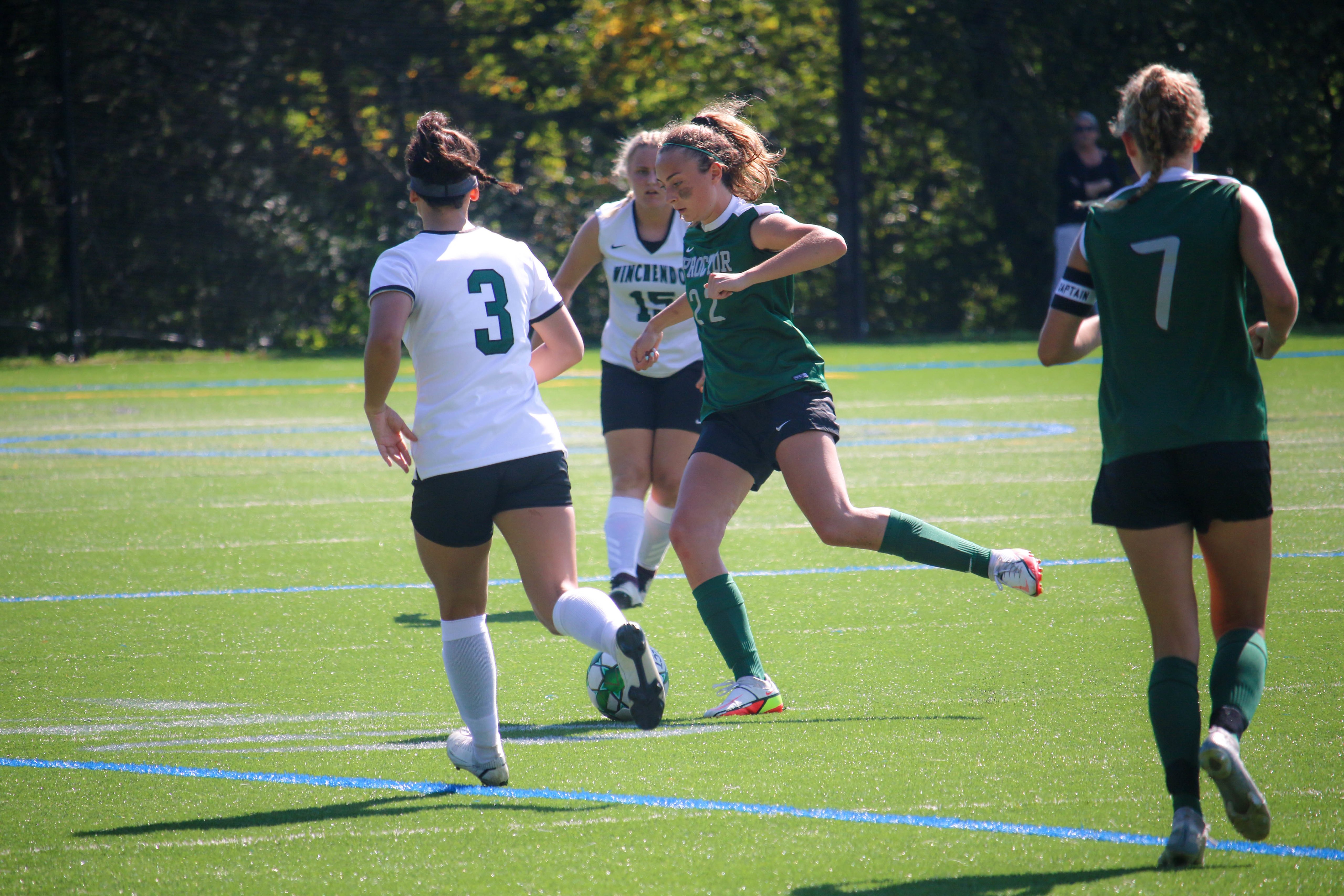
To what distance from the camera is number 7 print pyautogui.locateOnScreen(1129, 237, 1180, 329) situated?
3.42 metres

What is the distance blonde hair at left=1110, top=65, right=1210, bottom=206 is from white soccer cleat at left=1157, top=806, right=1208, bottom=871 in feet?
4.50

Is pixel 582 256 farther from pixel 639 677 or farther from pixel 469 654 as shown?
pixel 639 677

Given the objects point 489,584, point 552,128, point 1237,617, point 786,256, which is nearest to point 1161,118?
point 1237,617

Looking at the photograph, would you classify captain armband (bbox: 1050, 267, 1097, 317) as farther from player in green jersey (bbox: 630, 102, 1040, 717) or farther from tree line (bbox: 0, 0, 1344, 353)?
tree line (bbox: 0, 0, 1344, 353)

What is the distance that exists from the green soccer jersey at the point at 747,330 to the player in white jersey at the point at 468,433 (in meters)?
0.98

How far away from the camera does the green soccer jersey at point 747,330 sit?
201 inches

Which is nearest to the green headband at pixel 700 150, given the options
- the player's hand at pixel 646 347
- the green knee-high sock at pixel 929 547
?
the player's hand at pixel 646 347

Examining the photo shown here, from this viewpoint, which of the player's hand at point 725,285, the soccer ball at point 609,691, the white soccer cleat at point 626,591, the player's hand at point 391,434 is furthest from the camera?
the white soccer cleat at point 626,591

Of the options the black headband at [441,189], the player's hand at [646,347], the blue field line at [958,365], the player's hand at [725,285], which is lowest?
the blue field line at [958,365]

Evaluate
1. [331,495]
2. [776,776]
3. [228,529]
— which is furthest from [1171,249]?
[331,495]

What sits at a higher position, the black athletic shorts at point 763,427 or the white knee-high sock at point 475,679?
the black athletic shorts at point 763,427

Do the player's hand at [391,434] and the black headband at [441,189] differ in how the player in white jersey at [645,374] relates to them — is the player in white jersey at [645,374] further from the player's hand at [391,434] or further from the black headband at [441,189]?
the player's hand at [391,434]

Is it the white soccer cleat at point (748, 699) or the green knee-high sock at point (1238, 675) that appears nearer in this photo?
the green knee-high sock at point (1238, 675)

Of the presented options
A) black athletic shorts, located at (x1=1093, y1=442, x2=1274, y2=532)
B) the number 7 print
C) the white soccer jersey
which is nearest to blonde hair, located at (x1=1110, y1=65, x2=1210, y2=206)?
the number 7 print
